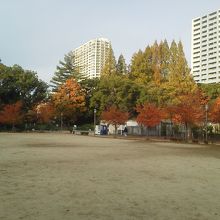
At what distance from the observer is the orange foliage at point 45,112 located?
69438 millimetres

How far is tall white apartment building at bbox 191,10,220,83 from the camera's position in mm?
A: 134625

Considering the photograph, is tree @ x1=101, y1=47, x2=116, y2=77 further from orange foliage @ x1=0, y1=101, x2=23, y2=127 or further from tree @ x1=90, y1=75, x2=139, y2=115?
orange foliage @ x1=0, y1=101, x2=23, y2=127

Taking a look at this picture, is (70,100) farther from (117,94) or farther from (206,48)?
(206,48)

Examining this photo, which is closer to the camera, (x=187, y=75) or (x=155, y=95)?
(x=155, y=95)

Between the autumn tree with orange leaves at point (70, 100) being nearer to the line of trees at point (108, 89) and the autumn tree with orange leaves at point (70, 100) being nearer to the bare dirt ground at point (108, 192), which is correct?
the line of trees at point (108, 89)

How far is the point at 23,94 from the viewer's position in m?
71.7

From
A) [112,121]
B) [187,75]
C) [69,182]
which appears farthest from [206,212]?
[187,75]

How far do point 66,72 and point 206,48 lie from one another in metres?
76.0


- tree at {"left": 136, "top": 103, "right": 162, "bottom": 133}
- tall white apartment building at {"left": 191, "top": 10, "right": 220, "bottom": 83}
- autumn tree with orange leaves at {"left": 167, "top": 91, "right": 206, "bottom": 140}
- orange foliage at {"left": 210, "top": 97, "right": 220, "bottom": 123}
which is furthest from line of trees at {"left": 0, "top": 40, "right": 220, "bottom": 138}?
tall white apartment building at {"left": 191, "top": 10, "right": 220, "bottom": 83}

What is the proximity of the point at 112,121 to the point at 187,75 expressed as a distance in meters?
20.7

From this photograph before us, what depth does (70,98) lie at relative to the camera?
226ft

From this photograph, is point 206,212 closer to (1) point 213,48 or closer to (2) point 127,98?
(2) point 127,98

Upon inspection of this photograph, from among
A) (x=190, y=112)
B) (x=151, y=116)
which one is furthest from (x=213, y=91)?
(x=190, y=112)

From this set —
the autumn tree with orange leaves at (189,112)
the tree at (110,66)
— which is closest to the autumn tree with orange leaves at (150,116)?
the autumn tree with orange leaves at (189,112)
